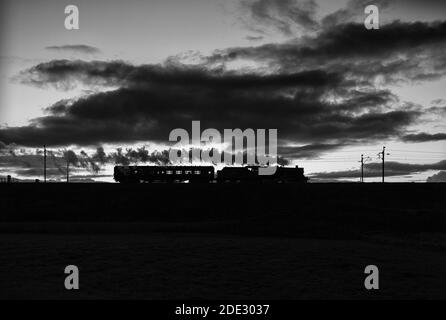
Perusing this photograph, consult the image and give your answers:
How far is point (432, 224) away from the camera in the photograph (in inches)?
1411

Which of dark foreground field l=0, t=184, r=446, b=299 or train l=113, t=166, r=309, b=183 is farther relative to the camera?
train l=113, t=166, r=309, b=183

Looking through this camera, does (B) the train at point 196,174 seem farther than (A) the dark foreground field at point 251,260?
Yes

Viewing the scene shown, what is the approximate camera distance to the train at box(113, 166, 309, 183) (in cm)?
6656

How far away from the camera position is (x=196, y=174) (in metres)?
67.1

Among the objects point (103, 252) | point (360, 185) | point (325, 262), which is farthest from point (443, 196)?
point (103, 252)

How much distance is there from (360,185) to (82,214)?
27.1m

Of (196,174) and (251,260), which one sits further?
(196,174)

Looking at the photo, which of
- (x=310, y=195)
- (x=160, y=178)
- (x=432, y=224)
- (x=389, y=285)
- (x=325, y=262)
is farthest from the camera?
(x=160, y=178)

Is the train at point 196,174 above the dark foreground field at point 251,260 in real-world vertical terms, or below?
above

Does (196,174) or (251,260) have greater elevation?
(196,174)

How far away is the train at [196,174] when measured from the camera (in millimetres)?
66562

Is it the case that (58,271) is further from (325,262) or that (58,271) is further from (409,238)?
(409,238)

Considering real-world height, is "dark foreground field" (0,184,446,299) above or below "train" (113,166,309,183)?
below
